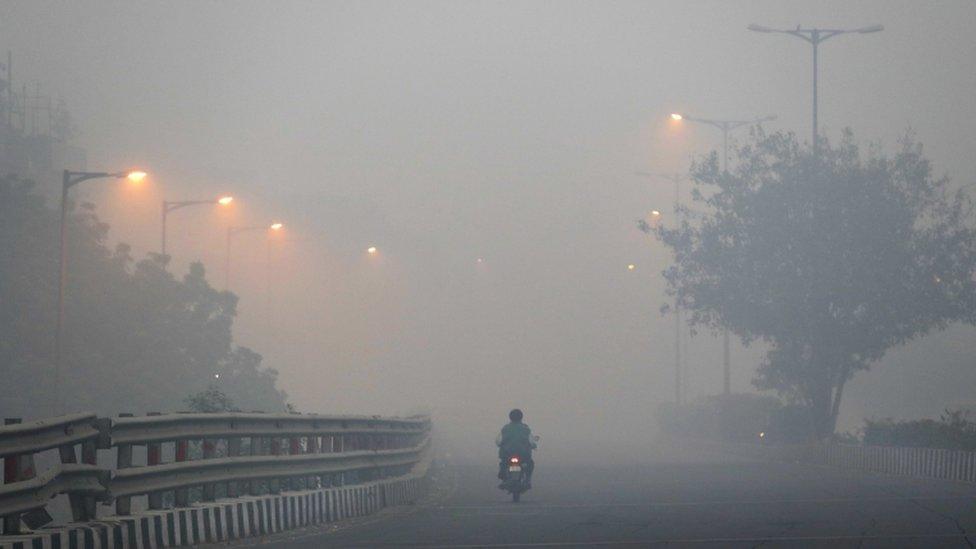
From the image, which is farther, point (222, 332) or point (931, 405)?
point (931, 405)

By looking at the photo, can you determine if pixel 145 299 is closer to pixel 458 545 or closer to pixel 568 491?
pixel 568 491

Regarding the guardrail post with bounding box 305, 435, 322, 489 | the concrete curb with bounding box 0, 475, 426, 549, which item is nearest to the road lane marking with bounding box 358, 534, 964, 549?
the concrete curb with bounding box 0, 475, 426, 549

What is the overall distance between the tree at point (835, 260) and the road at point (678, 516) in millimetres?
15653

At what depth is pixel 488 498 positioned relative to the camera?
26.2 m

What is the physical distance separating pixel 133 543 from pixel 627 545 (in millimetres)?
4882

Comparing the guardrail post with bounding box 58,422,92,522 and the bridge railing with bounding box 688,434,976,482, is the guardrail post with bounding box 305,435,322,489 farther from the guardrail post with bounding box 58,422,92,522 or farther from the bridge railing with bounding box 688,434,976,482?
the bridge railing with bounding box 688,434,976,482

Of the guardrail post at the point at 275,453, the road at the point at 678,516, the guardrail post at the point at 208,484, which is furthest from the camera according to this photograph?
the guardrail post at the point at 275,453

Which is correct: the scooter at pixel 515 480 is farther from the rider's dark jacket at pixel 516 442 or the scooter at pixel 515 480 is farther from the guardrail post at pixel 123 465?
the guardrail post at pixel 123 465

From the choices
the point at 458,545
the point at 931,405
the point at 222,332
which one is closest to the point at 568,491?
the point at 458,545

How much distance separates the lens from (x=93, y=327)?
169 ft

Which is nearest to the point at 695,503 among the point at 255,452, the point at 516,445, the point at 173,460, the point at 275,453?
the point at 516,445

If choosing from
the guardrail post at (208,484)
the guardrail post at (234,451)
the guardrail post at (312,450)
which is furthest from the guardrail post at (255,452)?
the guardrail post at (312,450)

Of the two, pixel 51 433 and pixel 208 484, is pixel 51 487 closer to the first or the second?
pixel 51 433

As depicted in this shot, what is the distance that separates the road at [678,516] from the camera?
1597 centimetres
